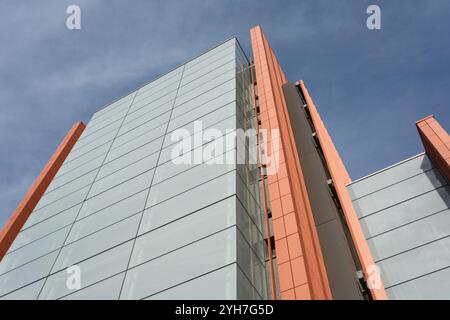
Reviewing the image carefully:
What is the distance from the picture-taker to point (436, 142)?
15.4m

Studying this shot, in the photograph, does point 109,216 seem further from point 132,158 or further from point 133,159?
point 132,158

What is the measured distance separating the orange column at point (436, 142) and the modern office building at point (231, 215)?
68 millimetres

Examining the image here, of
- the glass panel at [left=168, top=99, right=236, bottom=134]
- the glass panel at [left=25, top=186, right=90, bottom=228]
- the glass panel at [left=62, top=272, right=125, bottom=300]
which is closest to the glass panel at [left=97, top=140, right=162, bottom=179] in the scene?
the glass panel at [left=25, top=186, right=90, bottom=228]

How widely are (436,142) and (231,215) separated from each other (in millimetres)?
8610

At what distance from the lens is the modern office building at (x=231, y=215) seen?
36.3 ft

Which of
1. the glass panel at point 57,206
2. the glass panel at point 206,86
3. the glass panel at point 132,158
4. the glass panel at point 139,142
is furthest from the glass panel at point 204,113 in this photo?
the glass panel at point 57,206

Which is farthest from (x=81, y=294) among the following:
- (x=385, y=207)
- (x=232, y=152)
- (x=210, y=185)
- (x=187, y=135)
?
(x=385, y=207)

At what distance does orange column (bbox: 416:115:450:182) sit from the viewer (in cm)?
1483

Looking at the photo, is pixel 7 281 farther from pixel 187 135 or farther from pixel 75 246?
pixel 187 135

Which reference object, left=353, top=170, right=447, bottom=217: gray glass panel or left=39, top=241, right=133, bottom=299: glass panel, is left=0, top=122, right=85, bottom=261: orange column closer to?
left=39, top=241, right=133, bottom=299: glass panel

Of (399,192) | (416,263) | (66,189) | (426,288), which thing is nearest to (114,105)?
(66,189)

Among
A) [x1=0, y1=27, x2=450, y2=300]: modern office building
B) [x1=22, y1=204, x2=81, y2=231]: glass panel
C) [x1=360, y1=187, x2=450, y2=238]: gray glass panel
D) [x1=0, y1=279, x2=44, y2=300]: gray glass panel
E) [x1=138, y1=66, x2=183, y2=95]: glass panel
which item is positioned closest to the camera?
[x1=0, y1=27, x2=450, y2=300]: modern office building

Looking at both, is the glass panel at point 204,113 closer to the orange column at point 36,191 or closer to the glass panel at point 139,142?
the glass panel at point 139,142

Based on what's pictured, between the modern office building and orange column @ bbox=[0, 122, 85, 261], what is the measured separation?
0.32 ft
